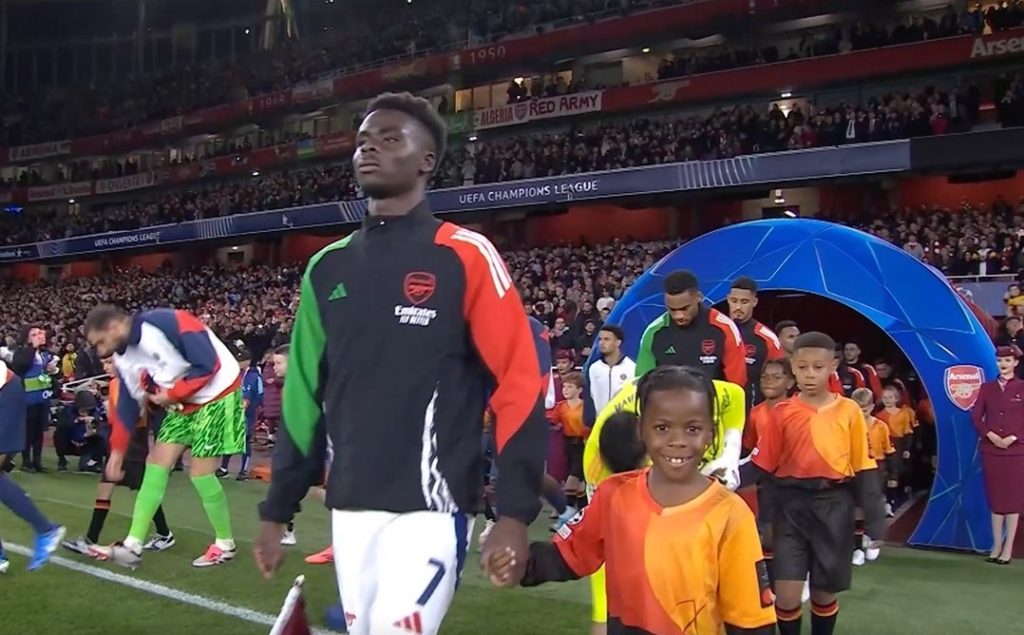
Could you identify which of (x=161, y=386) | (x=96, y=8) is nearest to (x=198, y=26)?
(x=96, y=8)

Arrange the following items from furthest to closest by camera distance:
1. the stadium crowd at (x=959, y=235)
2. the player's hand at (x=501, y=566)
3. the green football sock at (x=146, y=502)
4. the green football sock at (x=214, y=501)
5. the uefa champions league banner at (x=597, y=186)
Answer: the uefa champions league banner at (x=597, y=186) < the stadium crowd at (x=959, y=235) < the green football sock at (x=214, y=501) < the green football sock at (x=146, y=502) < the player's hand at (x=501, y=566)

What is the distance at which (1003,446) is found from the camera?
798 cm

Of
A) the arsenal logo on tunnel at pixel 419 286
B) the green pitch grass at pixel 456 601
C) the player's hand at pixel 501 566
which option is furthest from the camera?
the green pitch grass at pixel 456 601

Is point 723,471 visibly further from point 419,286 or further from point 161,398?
point 161,398

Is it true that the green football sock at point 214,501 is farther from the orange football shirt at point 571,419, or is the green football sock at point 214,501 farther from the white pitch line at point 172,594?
the orange football shirt at point 571,419

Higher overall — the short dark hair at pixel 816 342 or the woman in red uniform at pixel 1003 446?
the short dark hair at pixel 816 342

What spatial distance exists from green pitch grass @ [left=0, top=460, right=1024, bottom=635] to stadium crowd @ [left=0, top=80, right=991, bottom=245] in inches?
610

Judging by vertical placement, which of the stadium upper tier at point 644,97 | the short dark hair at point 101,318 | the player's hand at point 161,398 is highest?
the stadium upper tier at point 644,97

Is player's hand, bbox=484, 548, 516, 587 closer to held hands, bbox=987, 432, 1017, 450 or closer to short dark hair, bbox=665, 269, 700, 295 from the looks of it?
short dark hair, bbox=665, 269, 700, 295

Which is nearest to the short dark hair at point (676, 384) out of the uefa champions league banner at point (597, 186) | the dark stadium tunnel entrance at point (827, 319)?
the dark stadium tunnel entrance at point (827, 319)

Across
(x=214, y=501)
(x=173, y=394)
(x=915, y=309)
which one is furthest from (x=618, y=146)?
(x=173, y=394)

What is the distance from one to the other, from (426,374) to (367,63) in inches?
1450

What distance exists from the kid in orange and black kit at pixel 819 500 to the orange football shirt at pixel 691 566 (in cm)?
227

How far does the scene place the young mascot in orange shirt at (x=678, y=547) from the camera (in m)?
2.55
